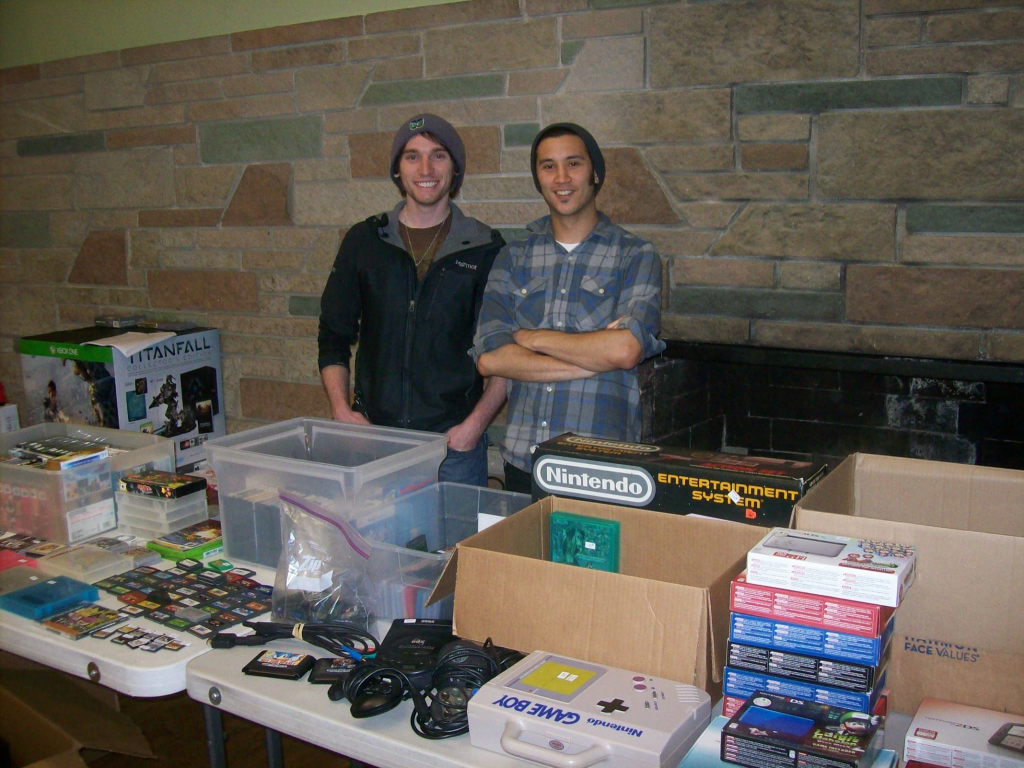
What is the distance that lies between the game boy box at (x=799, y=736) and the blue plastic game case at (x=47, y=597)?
1181 mm

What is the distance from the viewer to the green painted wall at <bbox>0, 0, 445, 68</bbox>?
3.08 metres

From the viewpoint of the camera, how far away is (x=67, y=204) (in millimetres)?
3791

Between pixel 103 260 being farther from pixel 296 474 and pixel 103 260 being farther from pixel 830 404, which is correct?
pixel 830 404

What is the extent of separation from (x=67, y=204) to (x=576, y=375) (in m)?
2.74

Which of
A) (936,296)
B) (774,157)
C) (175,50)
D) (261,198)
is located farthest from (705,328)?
(175,50)

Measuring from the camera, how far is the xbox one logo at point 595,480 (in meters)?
1.55

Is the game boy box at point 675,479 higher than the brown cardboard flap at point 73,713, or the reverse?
the game boy box at point 675,479

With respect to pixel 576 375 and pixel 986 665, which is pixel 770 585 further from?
pixel 576 375

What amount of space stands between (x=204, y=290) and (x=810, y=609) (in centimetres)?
289

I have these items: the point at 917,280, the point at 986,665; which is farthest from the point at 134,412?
the point at 986,665

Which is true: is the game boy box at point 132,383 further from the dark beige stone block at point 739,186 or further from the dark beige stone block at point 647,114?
the dark beige stone block at point 739,186

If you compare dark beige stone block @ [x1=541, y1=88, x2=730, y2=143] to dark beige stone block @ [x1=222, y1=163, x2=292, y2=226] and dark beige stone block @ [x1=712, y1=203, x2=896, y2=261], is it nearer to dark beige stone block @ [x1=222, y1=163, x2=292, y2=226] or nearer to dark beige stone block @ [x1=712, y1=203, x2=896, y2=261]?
dark beige stone block @ [x1=712, y1=203, x2=896, y2=261]

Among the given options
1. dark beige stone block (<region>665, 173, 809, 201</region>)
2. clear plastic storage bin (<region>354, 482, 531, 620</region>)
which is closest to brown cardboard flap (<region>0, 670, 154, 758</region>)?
clear plastic storage bin (<region>354, 482, 531, 620</region>)

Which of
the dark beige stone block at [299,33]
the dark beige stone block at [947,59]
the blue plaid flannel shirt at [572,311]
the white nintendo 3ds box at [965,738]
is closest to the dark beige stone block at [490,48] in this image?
the dark beige stone block at [299,33]
